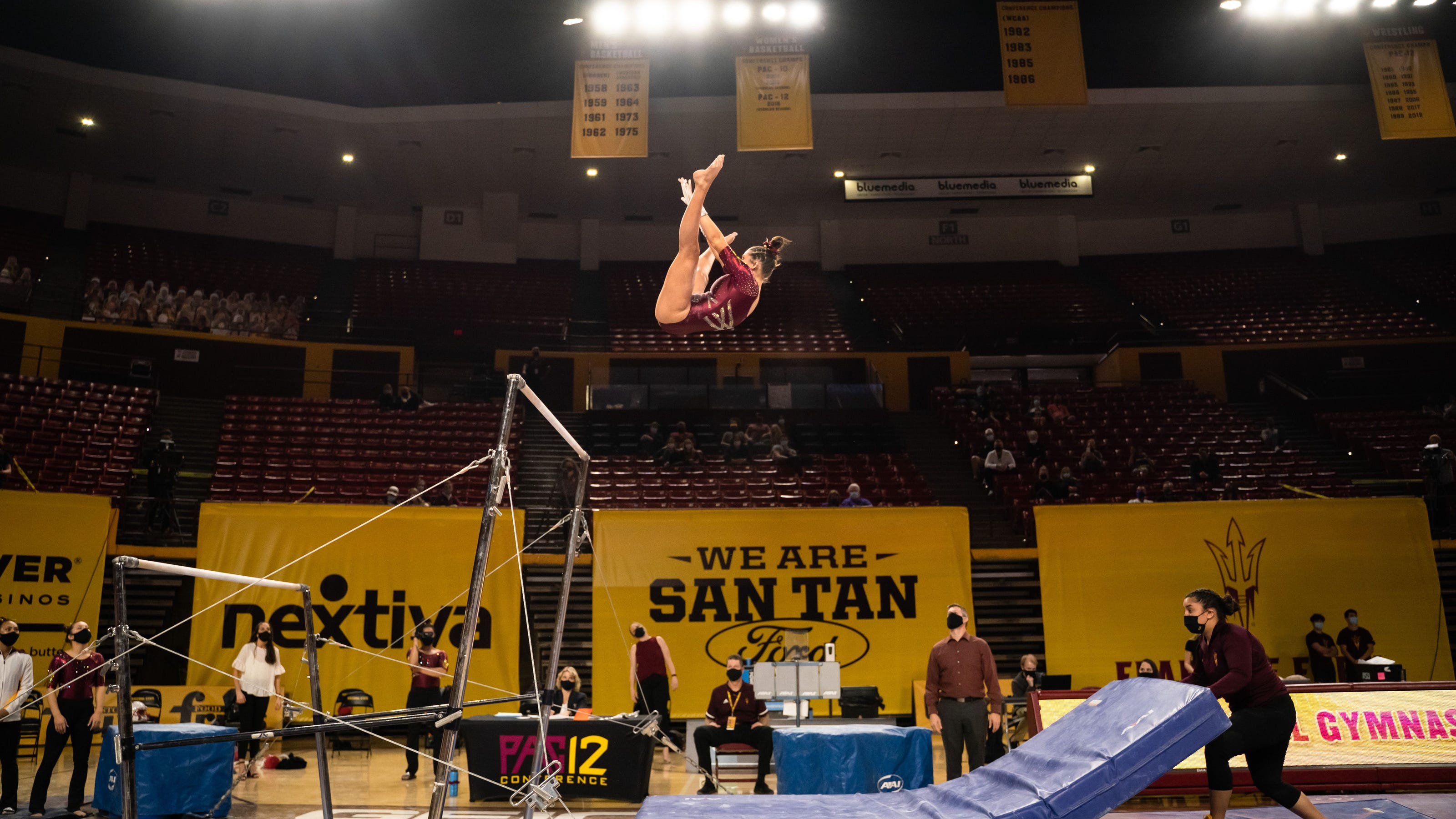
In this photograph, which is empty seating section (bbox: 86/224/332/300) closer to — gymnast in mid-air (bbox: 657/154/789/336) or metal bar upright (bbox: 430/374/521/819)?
gymnast in mid-air (bbox: 657/154/789/336)

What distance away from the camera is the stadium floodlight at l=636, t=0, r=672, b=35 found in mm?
13375

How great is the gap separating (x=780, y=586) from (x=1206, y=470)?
7.70 m

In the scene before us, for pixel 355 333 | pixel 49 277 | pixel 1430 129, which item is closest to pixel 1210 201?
pixel 1430 129

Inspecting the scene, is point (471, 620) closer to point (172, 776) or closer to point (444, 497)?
point (172, 776)

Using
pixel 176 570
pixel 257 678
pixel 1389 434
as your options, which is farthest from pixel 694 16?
pixel 1389 434

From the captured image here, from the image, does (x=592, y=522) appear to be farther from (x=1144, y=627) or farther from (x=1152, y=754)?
(x=1152, y=754)

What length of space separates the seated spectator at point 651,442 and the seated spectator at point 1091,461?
7.04m

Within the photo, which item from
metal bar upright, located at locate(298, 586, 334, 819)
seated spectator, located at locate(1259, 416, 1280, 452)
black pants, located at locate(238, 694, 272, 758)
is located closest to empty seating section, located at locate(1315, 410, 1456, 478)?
seated spectator, located at locate(1259, 416, 1280, 452)

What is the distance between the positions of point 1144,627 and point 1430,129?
8.22 metres

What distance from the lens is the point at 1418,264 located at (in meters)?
22.5

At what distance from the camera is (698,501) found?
559 inches

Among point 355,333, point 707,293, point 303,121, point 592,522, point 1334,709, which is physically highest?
point 303,121

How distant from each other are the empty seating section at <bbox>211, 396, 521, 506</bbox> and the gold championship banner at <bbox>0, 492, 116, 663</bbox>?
284 centimetres

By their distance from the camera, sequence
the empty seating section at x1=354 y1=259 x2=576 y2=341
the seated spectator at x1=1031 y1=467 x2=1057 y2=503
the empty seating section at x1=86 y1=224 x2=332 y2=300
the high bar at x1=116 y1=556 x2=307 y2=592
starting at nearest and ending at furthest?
the high bar at x1=116 y1=556 x2=307 y2=592 < the seated spectator at x1=1031 y1=467 x2=1057 y2=503 < the empty seating section at x1=86 y1=224 x2=332 y2=300 < the empty seating section at x1=354 y1=259 x2=576 y2=341
